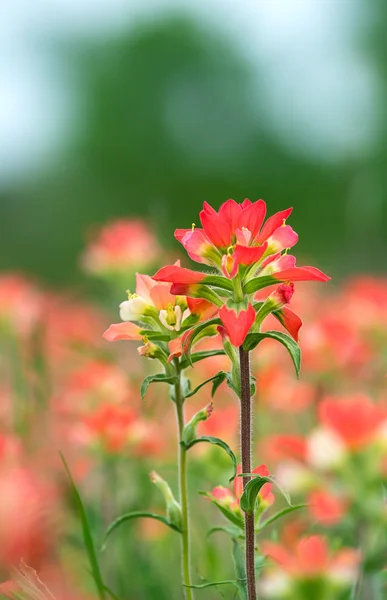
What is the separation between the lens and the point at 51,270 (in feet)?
47.9

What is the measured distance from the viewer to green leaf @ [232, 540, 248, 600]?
0.56 meters

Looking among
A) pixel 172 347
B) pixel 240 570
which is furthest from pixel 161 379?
pixel 240 570

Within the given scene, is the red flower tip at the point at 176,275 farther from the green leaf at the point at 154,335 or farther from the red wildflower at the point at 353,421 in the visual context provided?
the red wildflower at the point at 353,421

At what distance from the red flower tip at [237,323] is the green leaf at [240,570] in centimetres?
19

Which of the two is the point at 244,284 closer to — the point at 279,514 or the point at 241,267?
the point at 241,267

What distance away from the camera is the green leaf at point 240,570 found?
0.56 meters

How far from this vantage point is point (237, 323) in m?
0.49

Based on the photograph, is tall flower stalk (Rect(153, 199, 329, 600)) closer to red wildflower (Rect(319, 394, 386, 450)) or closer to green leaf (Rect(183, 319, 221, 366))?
green leaf (Rect(183, 319, 221, 366))

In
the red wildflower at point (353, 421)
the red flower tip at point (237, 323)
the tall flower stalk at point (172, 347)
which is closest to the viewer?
the red flower tip at point (237, 323)

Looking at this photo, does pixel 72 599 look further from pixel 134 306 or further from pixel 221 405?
pixel 221 405

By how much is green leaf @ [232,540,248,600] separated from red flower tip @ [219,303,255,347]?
0.19 m

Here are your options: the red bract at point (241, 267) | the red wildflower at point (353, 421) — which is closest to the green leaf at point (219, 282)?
the red bract at point (241, 267)

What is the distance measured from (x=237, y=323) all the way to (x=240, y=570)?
22 centimetres

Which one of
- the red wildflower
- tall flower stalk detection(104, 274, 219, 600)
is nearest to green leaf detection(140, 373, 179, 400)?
tall flower stalk detection(104, 274, 219, 600)
